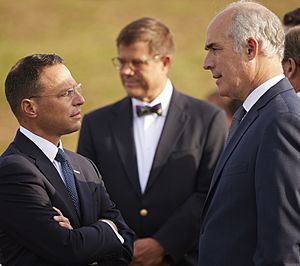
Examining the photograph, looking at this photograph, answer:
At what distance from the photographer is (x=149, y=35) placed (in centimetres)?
659

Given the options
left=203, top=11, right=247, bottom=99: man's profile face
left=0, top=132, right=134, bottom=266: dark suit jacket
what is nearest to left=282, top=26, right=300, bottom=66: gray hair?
left=203, top=11, right=247, bottom=99: man's profile face

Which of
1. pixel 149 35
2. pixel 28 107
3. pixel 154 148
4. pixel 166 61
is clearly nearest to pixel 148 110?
pixel 154 148

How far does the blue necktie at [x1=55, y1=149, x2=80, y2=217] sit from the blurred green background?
8.22 m

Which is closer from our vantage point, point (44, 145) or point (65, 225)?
point (65, 225)

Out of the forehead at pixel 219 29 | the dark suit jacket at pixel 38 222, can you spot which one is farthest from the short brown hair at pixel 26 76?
the forehead at pixel 219 29

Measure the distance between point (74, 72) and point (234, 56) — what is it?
11.5 meters

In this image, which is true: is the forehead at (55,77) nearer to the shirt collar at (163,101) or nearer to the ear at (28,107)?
the ear at (28,107)

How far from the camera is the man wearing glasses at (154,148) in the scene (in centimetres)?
612

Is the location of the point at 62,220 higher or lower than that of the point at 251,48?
lower

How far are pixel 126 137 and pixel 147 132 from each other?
17 centimetres

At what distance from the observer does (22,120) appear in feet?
15.3

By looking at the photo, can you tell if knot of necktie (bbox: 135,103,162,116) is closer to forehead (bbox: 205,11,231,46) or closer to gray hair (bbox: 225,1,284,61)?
forehead (bbox: 205,11,231,46)

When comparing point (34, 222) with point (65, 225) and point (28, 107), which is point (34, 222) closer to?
point (65, 225)

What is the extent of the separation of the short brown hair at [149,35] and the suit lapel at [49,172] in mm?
2203
